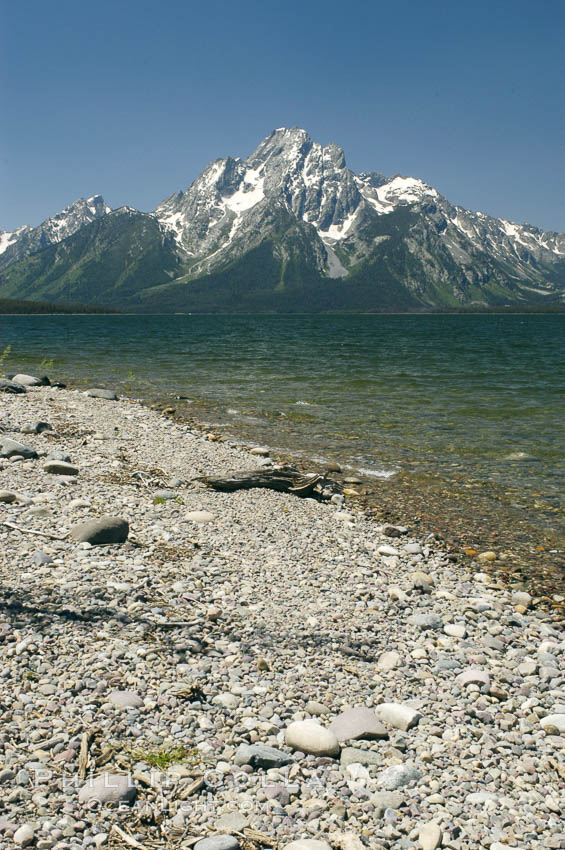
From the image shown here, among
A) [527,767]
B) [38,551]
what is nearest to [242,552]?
[38,551]

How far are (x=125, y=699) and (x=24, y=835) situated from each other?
5.61ft

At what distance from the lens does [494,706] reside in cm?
689

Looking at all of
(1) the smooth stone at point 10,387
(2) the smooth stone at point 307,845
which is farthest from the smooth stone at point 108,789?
(1) the smooth stone at point 10,387

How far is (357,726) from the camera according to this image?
625 centimetres

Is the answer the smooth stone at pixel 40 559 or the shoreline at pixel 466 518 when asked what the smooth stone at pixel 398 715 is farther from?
the smooth stone at pixel 40 559

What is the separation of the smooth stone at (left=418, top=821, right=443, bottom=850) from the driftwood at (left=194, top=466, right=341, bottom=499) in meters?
10.4

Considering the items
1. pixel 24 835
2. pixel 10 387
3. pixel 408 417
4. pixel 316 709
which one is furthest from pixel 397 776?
pixel 10 387

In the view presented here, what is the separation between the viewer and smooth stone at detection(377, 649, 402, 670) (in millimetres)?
7605

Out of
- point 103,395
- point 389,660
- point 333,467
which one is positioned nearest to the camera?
point 389,660

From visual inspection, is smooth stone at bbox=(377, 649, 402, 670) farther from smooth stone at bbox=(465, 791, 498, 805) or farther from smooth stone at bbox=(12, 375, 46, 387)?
smooth stone at bbox=(12, 375, 46, 387)

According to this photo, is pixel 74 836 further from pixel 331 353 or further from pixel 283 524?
pixel 331 353

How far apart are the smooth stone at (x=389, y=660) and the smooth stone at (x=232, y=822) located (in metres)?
3.08

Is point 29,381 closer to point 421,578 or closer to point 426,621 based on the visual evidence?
point 421,578

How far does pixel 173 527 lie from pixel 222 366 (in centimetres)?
4353
